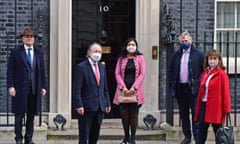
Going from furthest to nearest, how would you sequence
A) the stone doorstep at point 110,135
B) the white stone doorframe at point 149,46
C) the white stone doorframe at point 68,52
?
the white stone doorframe at point 149,46 → the white stone doorframe at point 68,52 → the stone doorstep at point 110,135

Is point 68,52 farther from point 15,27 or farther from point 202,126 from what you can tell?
point 202,126

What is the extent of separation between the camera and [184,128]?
1031 cm

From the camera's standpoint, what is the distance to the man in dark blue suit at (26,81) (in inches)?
Answer: 382

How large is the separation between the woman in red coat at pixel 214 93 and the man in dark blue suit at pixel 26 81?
2491 mm

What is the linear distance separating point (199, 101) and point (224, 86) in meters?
0.46

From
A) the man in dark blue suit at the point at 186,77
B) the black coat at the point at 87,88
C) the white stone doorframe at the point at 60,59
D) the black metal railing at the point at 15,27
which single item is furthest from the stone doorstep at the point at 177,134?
the black metal railing at the point at 15,27

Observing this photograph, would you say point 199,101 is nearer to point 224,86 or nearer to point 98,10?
point 224,86

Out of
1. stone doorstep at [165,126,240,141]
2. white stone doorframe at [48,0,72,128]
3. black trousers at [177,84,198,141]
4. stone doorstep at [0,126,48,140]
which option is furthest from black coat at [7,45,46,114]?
stone doorstep at [165,126,240,141]

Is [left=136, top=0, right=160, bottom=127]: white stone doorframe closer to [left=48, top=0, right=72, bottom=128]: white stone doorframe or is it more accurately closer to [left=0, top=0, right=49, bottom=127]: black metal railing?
[left=48, top=0, right=72, bottom=128]: white stone doorframe

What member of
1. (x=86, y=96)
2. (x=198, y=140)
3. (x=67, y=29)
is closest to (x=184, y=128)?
(x=198, y=140)

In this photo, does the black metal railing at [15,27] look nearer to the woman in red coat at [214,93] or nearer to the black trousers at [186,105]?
the black trousers at [186,105]

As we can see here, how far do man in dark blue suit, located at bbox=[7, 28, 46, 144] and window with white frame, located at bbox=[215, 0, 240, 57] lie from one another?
371cm

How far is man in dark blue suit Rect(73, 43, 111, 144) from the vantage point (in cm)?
900

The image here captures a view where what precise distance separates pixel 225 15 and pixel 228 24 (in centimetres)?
18
